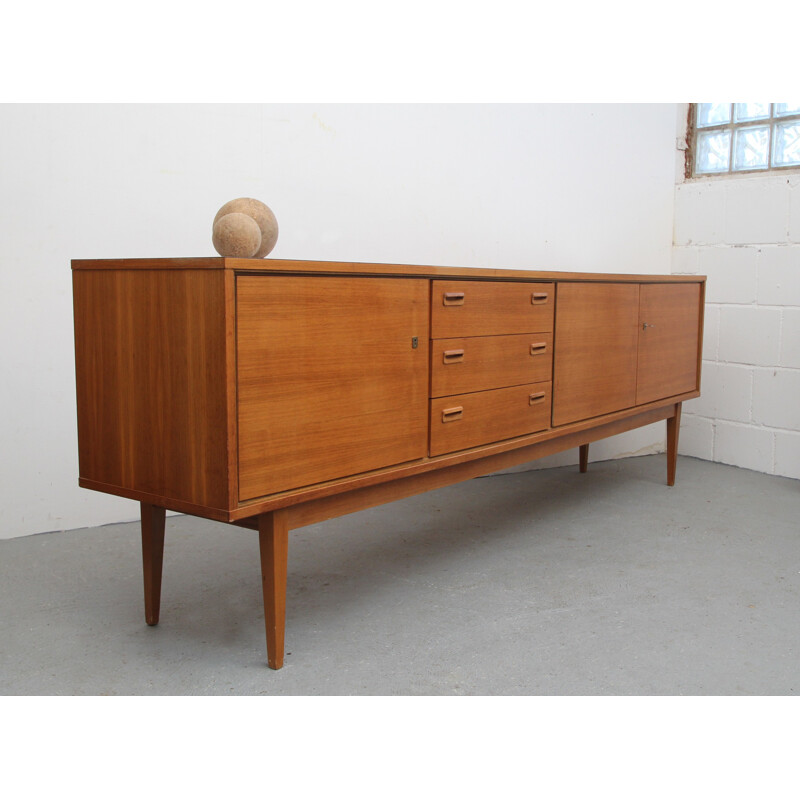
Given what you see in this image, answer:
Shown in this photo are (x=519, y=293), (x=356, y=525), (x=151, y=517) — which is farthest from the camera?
(x=356, y=525)

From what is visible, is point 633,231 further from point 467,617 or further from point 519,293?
point 467,617

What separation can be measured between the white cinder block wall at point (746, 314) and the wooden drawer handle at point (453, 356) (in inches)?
85.2

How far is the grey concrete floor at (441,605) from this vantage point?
1766mm

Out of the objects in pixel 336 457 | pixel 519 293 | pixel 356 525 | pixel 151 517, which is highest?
pixel 519 293

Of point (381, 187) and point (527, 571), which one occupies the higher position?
point (381, 187)

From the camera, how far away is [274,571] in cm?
174

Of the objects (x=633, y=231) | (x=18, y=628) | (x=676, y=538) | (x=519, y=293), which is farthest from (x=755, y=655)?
(x=633, y=231)

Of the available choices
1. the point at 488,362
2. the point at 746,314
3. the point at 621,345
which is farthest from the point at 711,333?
the point at 488,362

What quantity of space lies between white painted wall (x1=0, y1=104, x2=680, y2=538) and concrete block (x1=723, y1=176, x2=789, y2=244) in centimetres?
38

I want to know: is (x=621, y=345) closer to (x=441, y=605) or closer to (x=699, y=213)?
(x=441, y=605)

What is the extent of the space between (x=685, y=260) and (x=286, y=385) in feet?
9.66

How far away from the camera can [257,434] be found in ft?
5.39

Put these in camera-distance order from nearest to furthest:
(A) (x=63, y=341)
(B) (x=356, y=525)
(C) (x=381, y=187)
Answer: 1. (A) (x=63, y=341)
2. (B) (x=356, y=525)
3. (C) (x=381, y=187)

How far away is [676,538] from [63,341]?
213 centimetres
